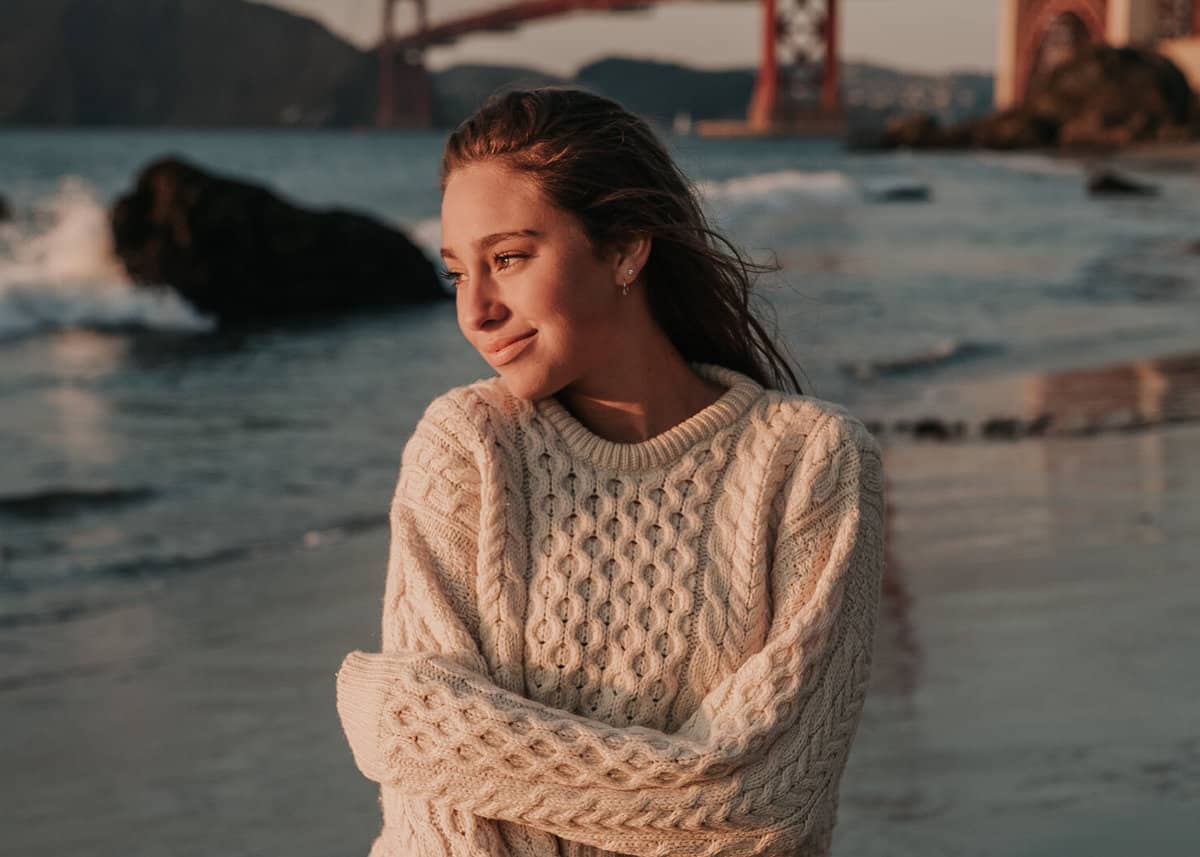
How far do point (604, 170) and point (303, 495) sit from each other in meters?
3.71

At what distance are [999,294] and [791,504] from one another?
32.8 ft

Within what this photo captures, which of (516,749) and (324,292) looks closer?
(516,749)

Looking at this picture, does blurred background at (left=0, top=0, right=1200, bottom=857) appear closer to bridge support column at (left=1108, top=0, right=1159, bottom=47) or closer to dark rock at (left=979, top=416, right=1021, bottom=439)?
dark rock at (left=979, top=416, right=1021, bottom=439)

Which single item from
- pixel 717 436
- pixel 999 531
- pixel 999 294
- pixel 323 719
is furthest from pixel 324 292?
pixel 717 436

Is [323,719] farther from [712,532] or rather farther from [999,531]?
[999,531]

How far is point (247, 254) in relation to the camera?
1227cm

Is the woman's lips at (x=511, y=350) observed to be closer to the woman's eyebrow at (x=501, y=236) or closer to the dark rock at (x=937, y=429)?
the woman's eyebrow at (x=501, y=236)

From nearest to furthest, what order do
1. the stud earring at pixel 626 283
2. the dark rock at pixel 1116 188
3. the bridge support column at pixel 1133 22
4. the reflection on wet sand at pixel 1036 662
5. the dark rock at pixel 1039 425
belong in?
the stud earring at pixel 626 283, the reflection on wet sand at pixel 1036 662, the dark rock at pixel 1039 425, the dark rock at pixel 1116 188, the bridge support column at pixel 1133 22

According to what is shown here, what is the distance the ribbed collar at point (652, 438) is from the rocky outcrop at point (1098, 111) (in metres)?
45.3

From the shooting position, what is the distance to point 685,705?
133 centimetres

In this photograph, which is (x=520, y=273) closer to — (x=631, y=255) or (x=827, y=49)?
(x=631, y=255)

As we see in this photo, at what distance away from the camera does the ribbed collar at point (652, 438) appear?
1.37 metres

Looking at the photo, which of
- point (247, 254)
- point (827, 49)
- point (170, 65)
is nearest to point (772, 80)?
point (827, 49)

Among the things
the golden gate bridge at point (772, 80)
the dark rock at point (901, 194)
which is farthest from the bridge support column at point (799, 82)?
the dark rock at point (901, 194)
